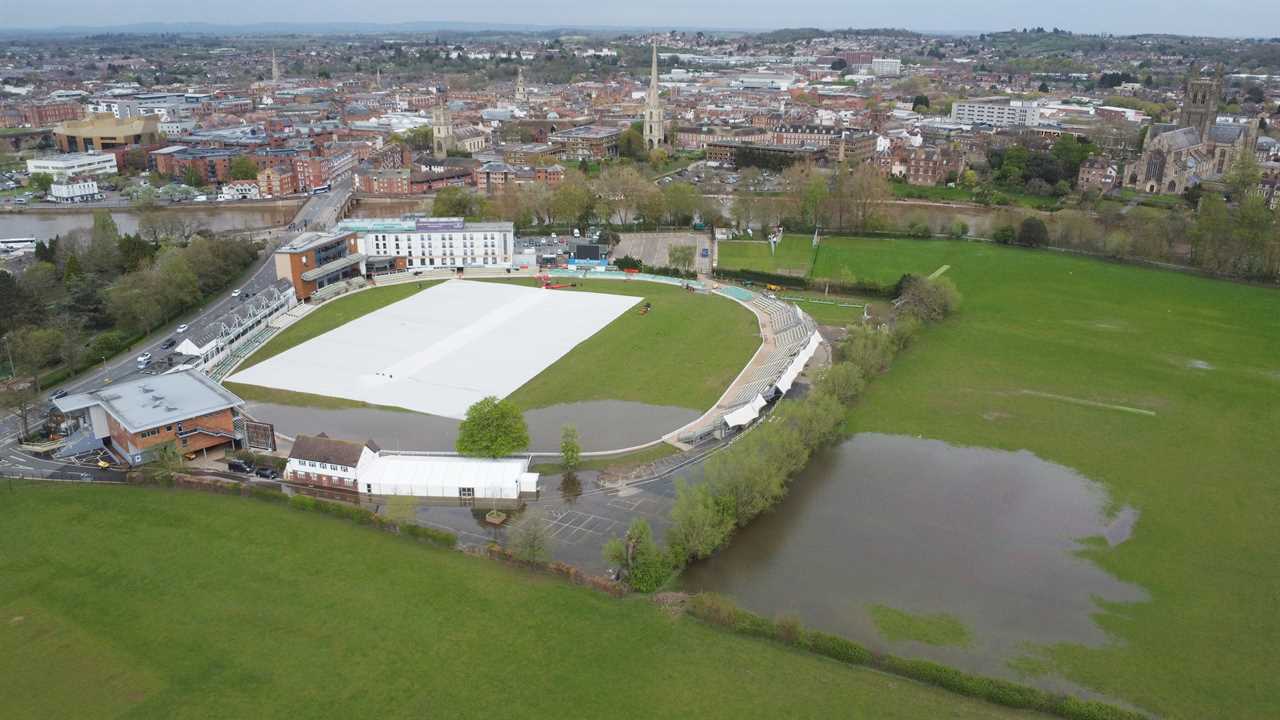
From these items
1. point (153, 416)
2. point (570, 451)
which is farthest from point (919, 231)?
point (153, 416)

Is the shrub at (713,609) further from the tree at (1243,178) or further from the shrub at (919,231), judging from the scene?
the tree at (1243,178)

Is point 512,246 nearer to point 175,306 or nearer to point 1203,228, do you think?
point 175,306

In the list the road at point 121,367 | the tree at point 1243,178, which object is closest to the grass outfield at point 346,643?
the road at point 121,367

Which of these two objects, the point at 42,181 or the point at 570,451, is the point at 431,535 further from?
the point at 42,181

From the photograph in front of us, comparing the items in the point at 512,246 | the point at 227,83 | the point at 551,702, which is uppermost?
the point at 227,83

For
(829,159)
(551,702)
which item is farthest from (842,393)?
(829,159)
